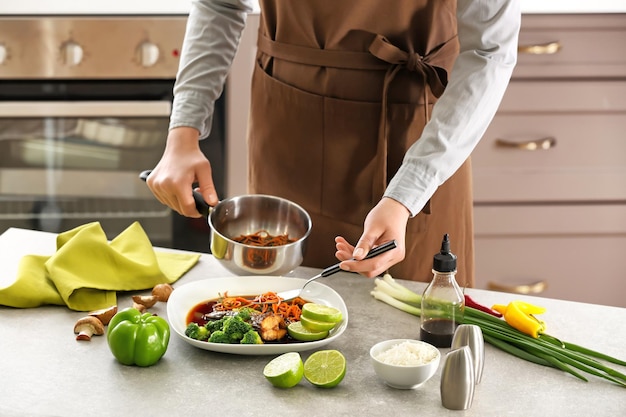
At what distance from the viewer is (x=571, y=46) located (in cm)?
284

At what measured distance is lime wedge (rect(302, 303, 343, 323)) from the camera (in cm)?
142

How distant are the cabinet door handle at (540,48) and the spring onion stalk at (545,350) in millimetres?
1525

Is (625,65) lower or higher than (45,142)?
higher

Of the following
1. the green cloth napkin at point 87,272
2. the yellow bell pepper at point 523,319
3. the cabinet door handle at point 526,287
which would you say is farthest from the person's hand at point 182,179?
the cabinet door handle at point 526,287

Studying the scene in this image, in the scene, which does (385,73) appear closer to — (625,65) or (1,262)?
(1,262)

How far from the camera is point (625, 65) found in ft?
9.40

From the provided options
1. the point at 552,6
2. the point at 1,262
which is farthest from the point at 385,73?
the point at 552,6

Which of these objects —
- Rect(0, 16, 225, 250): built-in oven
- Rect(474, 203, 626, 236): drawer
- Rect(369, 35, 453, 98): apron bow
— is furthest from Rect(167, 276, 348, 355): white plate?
Rect(474, 203, 626, 236): drawer

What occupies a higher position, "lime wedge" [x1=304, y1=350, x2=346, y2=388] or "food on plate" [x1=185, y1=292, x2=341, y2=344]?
"food on plate" [x1=185, y1=292, x2=341, y2=344]

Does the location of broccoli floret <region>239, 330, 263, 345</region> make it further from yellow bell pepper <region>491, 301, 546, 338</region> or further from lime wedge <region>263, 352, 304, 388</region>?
yellow bell pepper <region>491, 301, 546, 338</region>

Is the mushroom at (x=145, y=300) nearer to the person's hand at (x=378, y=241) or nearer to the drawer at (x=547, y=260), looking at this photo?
the person's hand at (x=378, y=241)

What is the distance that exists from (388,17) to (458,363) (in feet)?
2.60

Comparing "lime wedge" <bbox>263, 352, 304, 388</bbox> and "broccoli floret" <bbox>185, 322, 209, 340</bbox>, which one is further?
"broccoli floret" <bbox>185, 322, 209, 340</bbox>

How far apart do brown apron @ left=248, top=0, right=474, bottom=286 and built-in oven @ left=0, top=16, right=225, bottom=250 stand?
875 mm
